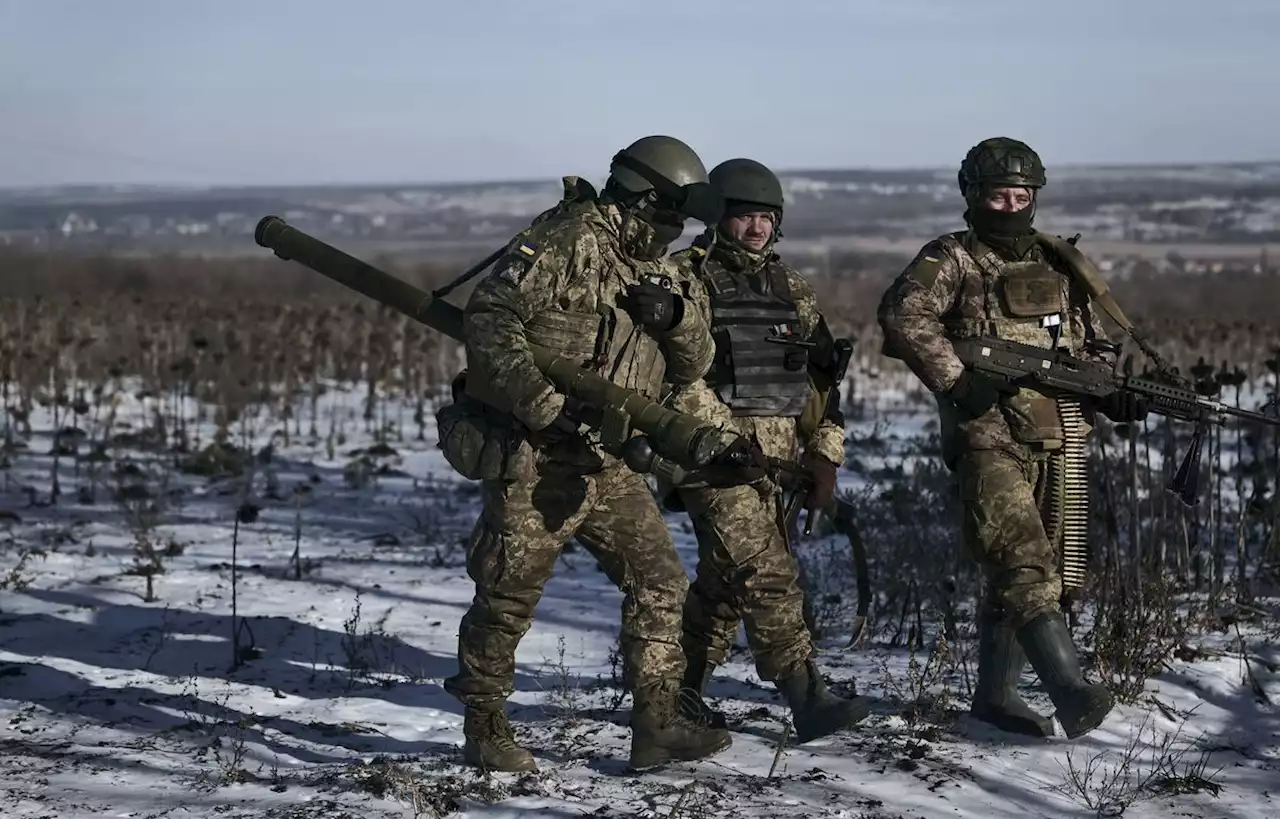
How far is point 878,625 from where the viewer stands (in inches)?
258

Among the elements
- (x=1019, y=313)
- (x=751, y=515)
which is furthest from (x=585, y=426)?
(x=1019, y=313)

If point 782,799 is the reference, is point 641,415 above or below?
above

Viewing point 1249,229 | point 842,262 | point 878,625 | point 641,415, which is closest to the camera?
point 641,415

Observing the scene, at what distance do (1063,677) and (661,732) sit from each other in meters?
1.42

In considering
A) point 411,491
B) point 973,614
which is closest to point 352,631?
point 973,614

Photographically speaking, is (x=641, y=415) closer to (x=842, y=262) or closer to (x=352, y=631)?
(x=352, y=631)

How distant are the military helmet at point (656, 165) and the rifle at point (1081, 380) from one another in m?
1.26

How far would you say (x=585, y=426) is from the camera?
169 inches

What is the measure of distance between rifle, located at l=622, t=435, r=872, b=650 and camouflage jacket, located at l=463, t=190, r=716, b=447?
0.28 metres

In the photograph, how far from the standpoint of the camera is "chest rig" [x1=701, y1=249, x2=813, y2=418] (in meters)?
4.73

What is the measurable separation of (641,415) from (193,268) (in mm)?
33663

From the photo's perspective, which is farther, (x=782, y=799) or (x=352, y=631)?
(x=352, y=631)

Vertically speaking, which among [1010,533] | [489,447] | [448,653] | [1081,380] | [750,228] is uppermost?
[750,228]

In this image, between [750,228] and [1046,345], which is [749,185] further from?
[1046,345]
